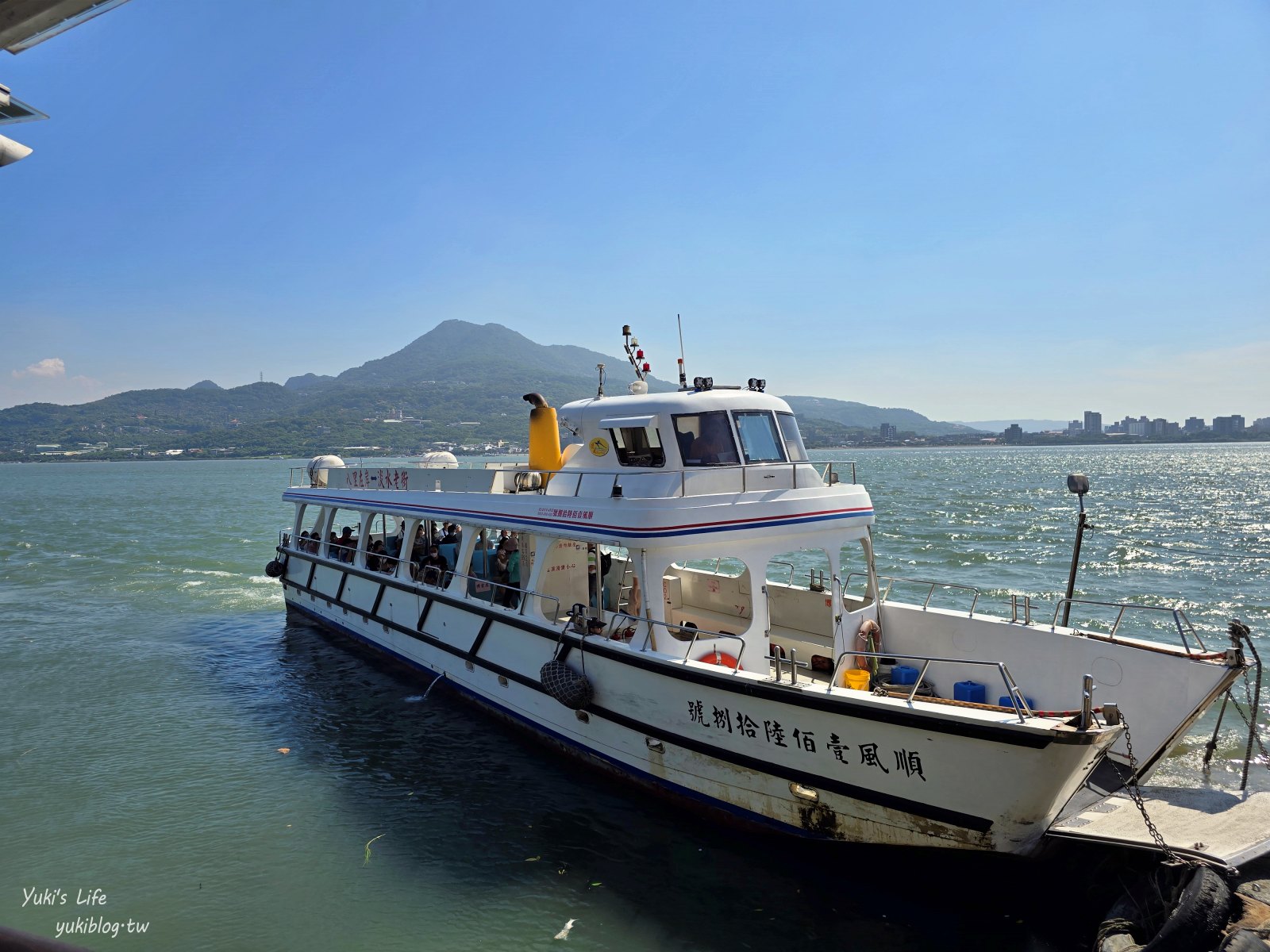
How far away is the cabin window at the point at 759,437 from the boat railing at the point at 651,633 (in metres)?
2.50

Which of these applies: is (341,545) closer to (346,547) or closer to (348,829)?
(346,547)

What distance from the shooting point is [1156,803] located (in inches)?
300

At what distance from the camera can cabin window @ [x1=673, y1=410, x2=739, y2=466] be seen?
10.2m

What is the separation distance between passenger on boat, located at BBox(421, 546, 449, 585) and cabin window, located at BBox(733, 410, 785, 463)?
5.60 meters

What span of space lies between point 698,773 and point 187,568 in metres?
26.5

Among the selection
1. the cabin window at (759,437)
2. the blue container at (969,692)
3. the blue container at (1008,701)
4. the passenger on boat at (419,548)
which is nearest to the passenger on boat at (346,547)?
the passenger on boat at (419,548)

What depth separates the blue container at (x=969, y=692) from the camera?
9.15 metres

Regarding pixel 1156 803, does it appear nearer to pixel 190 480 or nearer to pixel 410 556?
pixel 410 556

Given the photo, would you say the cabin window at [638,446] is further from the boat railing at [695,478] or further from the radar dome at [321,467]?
the radar dome at [321,467]

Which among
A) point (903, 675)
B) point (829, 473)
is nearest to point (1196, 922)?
point (903, 675)

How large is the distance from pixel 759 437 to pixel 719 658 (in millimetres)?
3202

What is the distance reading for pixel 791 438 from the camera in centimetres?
1120

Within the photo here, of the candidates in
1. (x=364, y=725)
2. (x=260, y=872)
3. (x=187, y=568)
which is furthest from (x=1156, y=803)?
(x=187, y=568)

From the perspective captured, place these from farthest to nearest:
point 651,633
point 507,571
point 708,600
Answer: point 507,571
point 708,600
point 651,633
